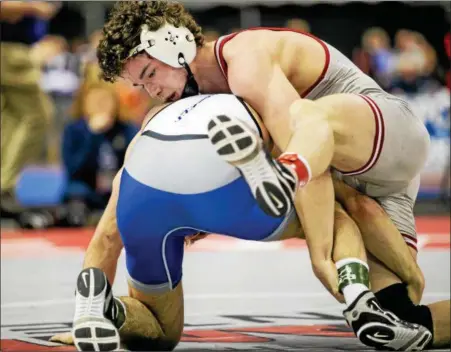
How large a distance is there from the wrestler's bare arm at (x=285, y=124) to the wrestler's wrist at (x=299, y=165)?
0.65 ft

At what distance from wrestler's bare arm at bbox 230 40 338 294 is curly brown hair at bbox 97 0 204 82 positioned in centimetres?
26

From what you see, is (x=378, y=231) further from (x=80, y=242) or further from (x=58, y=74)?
(x=58, y=74)

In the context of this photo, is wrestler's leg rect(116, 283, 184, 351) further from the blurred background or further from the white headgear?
the blurred background

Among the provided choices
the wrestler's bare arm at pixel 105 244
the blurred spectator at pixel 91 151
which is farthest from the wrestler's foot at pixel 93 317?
the blurred spectator at pixel 91 151

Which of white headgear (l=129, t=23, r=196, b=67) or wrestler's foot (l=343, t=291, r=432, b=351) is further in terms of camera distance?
white headgear (l=129, t=23, r=196, b=67)

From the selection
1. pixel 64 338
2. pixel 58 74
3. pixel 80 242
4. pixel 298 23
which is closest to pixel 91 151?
pixel 80 242

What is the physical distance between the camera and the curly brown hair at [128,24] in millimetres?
3408

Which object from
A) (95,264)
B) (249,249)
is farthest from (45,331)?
(249,249)

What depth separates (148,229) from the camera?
3285 mm

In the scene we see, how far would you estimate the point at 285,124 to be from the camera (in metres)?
3.23

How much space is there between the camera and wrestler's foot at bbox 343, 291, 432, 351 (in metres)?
3.17

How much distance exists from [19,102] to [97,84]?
0.73 meters

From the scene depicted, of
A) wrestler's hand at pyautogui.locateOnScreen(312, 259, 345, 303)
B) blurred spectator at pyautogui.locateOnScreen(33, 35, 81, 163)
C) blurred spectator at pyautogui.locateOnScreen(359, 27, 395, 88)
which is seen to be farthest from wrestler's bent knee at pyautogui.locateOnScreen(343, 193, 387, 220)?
blurred spectator at pyautogui.locateOnScreen(33, 35, 81, 163)

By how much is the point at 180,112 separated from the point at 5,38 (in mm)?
5165
